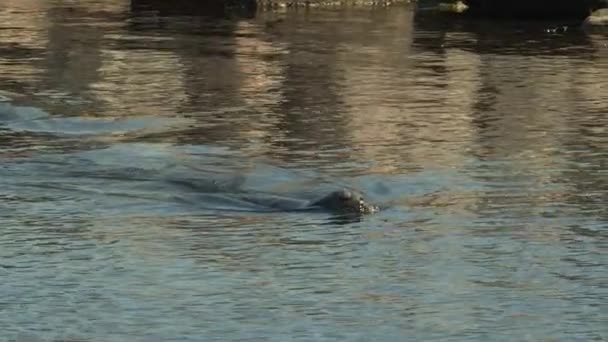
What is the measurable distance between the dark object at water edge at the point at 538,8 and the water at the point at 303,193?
4.74m

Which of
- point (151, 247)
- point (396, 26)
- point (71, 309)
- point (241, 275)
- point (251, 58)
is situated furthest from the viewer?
point (396, 26)

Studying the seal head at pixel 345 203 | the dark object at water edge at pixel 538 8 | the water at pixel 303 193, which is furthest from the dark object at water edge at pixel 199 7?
the seal head at pixel 345 203

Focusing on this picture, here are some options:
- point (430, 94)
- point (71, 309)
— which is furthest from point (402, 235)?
point (430, 94)

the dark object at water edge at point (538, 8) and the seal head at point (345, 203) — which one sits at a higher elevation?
the seal head at point (345, 203)

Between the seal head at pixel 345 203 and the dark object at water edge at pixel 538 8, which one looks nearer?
the seal head at pixel 345 203

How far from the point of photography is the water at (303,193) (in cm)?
696

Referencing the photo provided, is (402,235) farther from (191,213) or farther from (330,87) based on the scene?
(330,87)

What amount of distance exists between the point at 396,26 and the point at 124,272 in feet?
46.6

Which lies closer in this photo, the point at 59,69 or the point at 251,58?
the point at 59,69

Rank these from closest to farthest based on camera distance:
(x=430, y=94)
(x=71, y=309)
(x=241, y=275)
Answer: (x=71, y=309)
(x=241, y=275)
(x=430, y=94)

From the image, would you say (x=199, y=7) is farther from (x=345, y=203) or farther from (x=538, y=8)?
(x=345, y=203)

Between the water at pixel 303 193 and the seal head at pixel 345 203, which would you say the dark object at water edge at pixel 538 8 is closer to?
the water at pixel 303 193

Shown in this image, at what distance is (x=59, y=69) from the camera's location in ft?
52.7

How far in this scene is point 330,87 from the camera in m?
14.7
